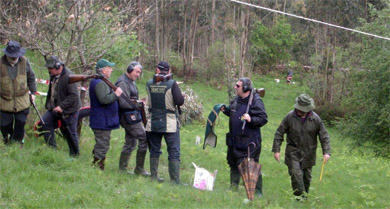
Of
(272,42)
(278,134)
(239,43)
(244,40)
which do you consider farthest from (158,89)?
(272,42)

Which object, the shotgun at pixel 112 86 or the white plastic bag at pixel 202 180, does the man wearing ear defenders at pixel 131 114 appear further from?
the white plastic bag at pixel 202 180

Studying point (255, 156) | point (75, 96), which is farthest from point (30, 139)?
point (255, 156)

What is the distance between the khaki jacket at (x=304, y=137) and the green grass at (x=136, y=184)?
646 millimetres

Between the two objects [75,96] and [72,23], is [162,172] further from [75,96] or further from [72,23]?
[72,23]

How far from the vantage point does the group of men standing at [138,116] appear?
8.18m

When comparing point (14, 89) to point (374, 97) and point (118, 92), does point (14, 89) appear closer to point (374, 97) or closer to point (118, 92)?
point (118, 92)

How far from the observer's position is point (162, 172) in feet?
32.9

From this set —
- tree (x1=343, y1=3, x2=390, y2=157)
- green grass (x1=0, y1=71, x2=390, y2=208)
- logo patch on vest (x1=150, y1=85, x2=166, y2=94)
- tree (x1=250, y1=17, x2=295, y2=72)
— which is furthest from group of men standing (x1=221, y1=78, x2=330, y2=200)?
tree (x1=250, y1=17, x2=295, y2=72)

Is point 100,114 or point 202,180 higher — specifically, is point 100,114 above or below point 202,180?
above

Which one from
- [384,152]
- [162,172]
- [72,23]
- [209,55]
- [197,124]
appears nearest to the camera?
[162,172]

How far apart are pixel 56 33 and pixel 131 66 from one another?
293cm

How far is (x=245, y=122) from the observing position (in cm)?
839

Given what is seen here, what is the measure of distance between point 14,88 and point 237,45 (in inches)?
1302

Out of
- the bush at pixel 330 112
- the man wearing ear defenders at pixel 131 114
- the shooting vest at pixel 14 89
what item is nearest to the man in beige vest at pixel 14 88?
the shooting vest at pixel 14 89
